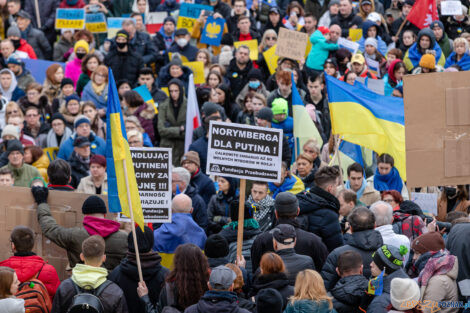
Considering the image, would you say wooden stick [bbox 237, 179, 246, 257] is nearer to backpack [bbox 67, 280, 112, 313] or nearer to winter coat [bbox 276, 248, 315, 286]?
winter coat [bbox 276, 248, 315, 286]

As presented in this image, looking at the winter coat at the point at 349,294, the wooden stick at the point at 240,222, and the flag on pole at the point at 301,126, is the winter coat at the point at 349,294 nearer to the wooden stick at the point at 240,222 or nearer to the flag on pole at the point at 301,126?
the wooden stick at the point at 240,222

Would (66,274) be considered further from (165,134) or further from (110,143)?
(165,134)

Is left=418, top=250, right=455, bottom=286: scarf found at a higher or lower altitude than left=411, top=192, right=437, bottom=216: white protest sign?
lower

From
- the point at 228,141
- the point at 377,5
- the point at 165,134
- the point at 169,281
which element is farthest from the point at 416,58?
the point at 169,281

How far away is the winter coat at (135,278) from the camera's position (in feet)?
26.6

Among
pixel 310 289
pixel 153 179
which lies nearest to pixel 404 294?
pixel 310 289

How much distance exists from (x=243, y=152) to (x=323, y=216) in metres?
1.00

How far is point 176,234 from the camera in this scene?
936 cm

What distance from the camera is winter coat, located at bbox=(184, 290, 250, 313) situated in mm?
6957

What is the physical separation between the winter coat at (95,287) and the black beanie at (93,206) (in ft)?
3.52

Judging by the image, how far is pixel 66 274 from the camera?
30.5 feet

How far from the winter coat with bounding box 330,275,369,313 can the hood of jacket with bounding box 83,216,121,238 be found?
2.29 metres

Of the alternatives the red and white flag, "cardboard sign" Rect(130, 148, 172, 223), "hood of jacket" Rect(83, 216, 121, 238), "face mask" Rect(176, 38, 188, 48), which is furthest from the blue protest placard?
"hood of jacket" Rect(83, 216, 121, 238)

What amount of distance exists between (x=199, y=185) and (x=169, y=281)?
14.2 ft
